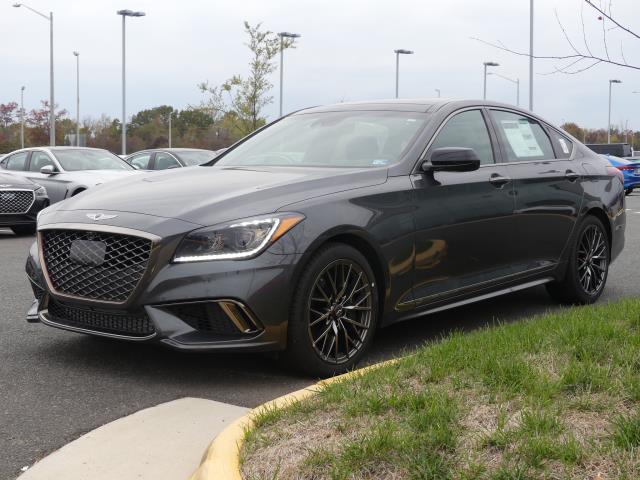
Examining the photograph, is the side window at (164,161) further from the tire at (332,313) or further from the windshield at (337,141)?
the tire at (332,313)

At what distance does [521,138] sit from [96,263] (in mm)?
3535

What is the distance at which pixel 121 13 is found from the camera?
42.5 metres

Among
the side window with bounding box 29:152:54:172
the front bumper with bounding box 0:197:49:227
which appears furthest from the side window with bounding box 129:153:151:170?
the front bumper with bounding box 0:197:49:227

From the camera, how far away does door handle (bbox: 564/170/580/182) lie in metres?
6.96

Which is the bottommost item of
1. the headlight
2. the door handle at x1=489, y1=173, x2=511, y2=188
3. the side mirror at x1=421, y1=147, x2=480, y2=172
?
the headlight

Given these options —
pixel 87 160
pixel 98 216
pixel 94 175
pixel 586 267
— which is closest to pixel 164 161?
pixel 87 160

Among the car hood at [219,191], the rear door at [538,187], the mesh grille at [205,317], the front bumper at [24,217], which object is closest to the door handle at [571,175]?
the rear door at [538,187]

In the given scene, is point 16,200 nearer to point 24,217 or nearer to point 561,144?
point 24,217

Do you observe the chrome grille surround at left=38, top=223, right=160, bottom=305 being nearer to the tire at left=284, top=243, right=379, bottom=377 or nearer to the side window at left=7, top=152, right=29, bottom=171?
the tire at left=284, top=243, right=379, bottom=377

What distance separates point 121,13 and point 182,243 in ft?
133

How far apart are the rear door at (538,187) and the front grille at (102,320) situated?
285cm

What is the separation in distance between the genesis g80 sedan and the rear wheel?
907 centimetres

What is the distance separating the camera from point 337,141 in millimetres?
5938

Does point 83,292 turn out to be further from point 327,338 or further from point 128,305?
point 327,338
